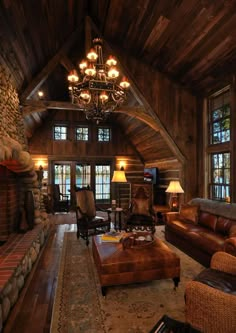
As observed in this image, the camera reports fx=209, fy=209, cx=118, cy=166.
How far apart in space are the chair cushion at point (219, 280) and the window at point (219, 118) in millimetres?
3609

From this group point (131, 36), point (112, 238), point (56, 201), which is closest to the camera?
point (112, 238)

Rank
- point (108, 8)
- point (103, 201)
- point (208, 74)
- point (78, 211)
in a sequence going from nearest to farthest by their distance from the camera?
point (108, 8), point (78, 211), point (208, 74), point (103, 201)

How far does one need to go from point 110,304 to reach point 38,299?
0.87m

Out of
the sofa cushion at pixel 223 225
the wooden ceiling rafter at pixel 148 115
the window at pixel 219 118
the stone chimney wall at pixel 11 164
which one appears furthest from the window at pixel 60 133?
the sofa cushion at pixel 223 225

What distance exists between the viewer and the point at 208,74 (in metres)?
4.88

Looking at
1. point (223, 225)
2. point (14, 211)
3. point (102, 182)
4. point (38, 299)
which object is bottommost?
point (38, 299)

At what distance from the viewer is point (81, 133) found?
A: 8.65 m

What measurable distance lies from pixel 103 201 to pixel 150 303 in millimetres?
6742

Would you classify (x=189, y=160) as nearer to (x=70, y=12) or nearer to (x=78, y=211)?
(x=78, y=211)

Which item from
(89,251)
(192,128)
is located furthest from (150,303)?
(192,128)

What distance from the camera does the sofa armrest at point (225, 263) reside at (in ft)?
6.68

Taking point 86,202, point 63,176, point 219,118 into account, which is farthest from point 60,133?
point 219,118

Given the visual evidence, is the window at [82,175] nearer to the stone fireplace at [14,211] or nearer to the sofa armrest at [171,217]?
the stone fireplace at [14,211]

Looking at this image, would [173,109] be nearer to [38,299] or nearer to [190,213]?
[190,213]
